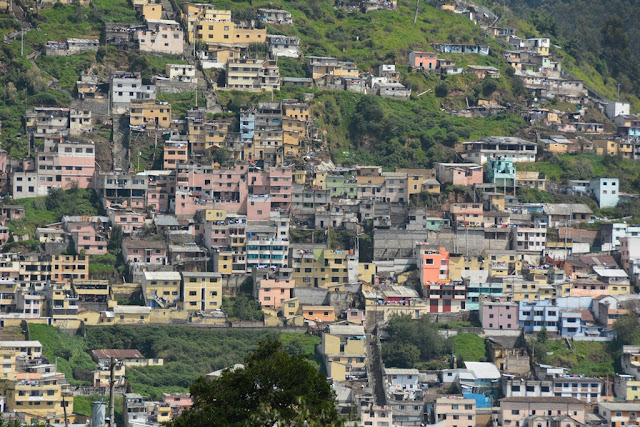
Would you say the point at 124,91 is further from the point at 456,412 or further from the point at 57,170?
the point at 456,412

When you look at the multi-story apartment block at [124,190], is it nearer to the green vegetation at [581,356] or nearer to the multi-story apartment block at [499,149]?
the multi-story apartment block at [499,149]

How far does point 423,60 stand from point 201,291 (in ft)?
85.3

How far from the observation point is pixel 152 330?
5534 cm

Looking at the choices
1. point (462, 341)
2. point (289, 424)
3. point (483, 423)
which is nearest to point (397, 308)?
point (462, 341)

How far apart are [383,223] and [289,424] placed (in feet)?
134

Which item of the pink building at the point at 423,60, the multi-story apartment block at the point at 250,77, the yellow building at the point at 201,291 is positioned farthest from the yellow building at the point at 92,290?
the pink building at the point at 423,60

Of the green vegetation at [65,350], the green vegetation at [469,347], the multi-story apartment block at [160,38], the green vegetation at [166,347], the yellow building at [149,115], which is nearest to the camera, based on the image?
the green vegetation at [65,350]

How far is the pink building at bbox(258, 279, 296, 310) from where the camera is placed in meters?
58.2

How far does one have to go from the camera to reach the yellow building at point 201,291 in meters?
57.5

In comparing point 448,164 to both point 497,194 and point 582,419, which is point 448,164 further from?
point 582,419

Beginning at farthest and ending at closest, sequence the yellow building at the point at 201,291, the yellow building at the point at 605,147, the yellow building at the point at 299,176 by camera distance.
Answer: the yellow building at the point at 605,147 < the yellow building at the point at 299,176 < the yellow building at the point at 201,291

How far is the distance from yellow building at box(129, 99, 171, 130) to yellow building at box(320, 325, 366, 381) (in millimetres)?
15725

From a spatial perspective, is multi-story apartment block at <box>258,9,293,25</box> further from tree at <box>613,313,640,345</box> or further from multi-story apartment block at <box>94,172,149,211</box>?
tree at <box>613,313,640,345</box>

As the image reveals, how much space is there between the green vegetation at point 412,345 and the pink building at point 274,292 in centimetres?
421
